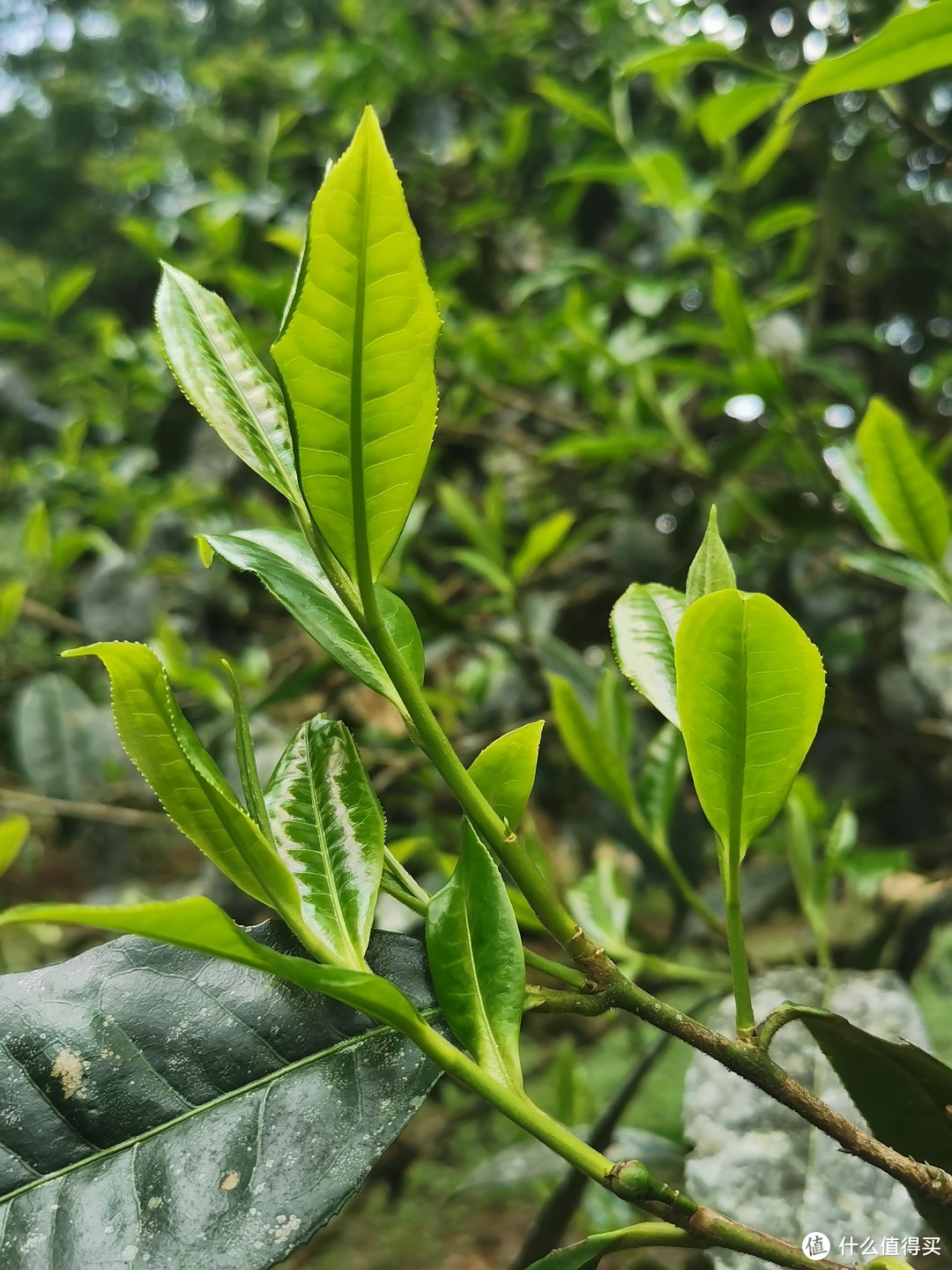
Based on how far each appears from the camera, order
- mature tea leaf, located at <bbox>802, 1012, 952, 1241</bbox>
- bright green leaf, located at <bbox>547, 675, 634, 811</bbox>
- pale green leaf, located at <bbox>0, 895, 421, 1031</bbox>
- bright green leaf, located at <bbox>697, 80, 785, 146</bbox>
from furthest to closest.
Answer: bright green leaf, located at <bbox>697, 80, 785, 146</bbox>
bright green leaf, located at <bbox>547, 675, 634, 811</bbox>
mature tea leaf, located at <bbox>802, 1012, 952, 1241</bbox>
pale green leaf, located at <bbox>0, 895, 421, 1031</bbox>

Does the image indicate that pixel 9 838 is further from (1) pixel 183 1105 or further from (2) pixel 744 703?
(2) pixel 744 703

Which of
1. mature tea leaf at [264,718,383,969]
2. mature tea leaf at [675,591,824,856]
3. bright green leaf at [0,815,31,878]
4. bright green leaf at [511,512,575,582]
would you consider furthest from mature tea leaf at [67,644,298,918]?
bright green leaf at [511,512,575,582]

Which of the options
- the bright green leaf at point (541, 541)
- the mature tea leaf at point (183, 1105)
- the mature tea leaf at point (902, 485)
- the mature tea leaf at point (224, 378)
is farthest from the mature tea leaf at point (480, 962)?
the bright green leaf at point (541, 541)

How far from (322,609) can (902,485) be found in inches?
14.0

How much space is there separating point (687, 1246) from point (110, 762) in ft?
3.37

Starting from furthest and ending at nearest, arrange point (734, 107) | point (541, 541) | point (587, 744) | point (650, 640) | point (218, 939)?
point (541, 541)
point (734, 107)
point (587, 744)
point (650, 640)
point (218, 939)

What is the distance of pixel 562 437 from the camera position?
1.43 meters

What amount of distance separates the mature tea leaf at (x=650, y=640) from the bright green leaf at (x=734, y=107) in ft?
1.75

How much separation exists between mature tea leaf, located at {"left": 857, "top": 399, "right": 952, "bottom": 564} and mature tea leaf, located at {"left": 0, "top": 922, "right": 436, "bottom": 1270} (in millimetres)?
373

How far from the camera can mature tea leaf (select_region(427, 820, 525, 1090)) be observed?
281 mm

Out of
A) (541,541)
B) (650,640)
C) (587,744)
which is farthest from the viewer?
(541,541)

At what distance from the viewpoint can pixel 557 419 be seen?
1306mm

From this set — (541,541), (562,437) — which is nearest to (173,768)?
(541,541)

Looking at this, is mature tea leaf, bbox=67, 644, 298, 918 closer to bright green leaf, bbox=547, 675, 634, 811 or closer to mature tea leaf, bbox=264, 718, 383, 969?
mature tea leaf, bbox=264, 718, 383, 969
